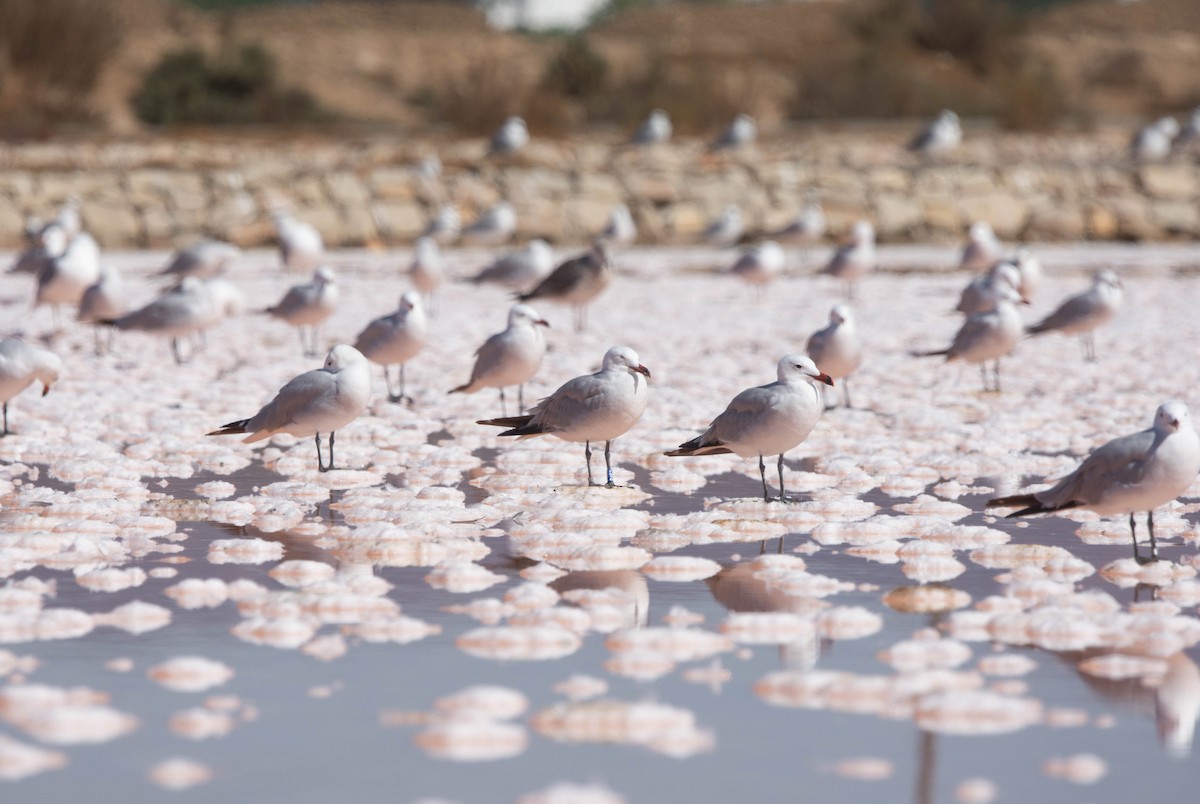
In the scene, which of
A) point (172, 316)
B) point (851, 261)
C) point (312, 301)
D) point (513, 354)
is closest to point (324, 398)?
point (513, 354)

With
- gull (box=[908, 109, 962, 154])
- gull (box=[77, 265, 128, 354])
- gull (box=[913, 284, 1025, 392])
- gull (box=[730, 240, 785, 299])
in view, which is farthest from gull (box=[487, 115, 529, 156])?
gull (box=[913, 284, 1025, 392])

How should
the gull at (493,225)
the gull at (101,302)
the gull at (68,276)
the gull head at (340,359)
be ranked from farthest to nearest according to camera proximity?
the gull at (493,225)
the gull at (68,276)
the gull at (101,302)
the gull head at (340,359)

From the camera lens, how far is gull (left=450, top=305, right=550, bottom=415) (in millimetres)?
8906

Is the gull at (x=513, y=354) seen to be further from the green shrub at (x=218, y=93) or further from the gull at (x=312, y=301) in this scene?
the green shrub at (x=218, y=93)

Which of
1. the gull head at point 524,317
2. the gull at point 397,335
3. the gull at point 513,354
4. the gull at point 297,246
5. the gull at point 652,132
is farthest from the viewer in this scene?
the gull at point 652,132

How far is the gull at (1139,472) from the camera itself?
18.6 feet

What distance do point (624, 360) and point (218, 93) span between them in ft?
106

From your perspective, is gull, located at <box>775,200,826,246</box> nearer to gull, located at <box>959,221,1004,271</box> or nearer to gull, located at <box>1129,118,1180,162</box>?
gull, located at <box>959,221,1004,271</box>

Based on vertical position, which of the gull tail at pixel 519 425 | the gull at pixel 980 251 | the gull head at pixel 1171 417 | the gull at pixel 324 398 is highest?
the gull at pixel 980 251

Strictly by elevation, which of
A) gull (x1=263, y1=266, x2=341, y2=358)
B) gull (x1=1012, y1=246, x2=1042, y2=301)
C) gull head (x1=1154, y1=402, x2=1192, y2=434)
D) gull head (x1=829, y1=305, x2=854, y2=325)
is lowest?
gull head (x1=1154, y1=402, x2=1192, y2=434)

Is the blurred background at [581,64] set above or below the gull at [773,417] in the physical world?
above

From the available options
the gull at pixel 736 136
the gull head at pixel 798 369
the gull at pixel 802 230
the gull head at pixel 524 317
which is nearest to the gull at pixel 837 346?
the gull head at pixel 524 317

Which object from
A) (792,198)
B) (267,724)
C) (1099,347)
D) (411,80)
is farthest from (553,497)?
(411,80)

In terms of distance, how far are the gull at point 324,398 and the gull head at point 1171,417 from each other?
373 centimetres
